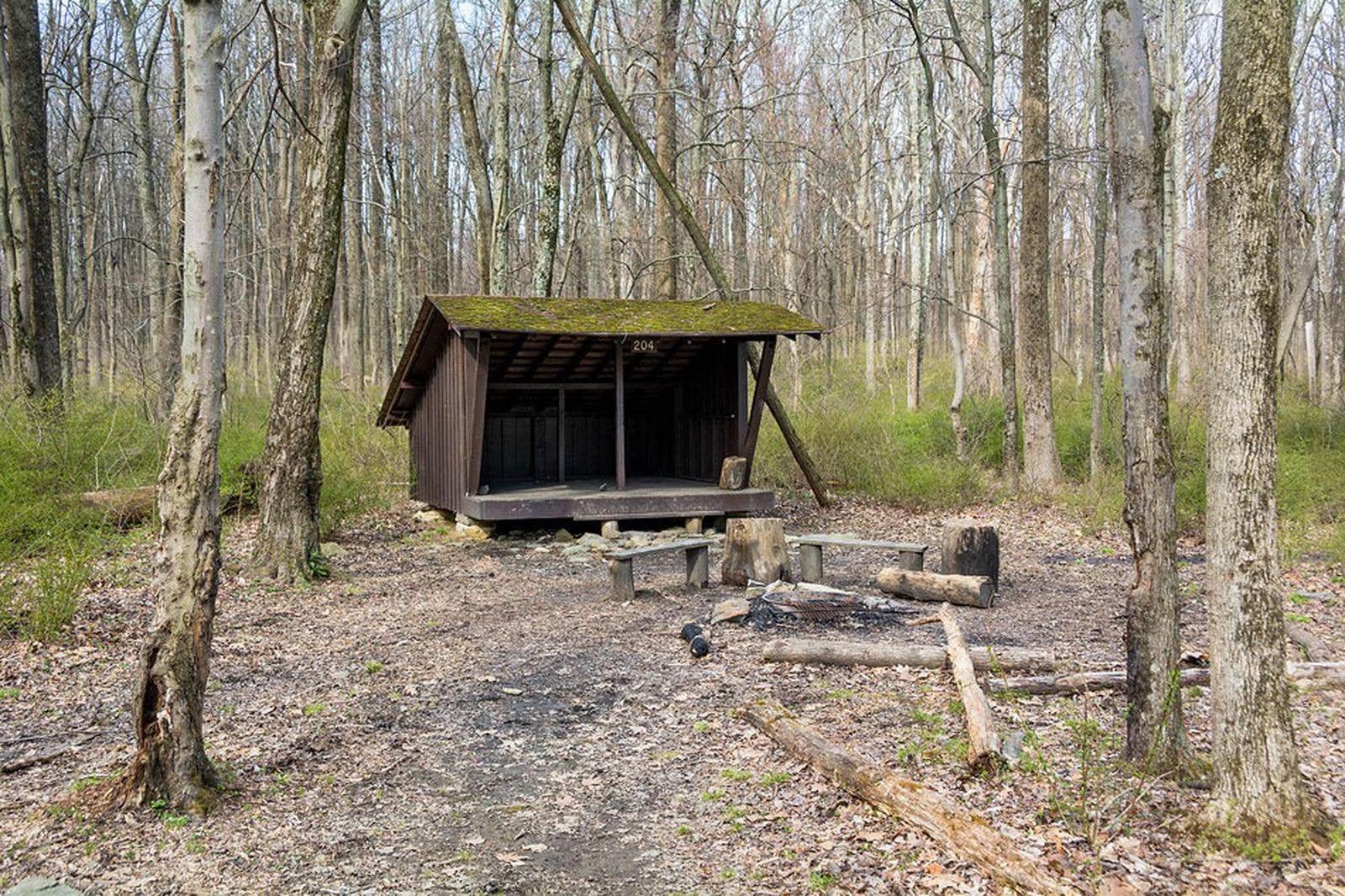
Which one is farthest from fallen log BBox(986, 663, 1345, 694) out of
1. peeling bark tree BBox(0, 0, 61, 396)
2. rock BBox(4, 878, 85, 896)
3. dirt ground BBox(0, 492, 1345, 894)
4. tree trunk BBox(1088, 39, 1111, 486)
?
peeling bark tree BBox(0, 0, 61, 396)

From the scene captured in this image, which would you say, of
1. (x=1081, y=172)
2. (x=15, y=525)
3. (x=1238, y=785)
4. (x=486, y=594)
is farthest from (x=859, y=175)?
(x=1238, y=785)

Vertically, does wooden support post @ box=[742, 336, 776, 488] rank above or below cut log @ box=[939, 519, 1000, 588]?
above

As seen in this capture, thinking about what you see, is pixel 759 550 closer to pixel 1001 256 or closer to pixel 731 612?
pixel 731 612

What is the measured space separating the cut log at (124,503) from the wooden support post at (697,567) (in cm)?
597

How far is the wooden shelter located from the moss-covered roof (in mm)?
25

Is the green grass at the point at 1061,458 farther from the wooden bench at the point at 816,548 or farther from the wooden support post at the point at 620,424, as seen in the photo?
the wooden support post at the point at 620,424

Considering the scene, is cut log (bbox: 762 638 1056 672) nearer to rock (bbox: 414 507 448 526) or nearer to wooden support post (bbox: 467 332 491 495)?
wooden support post (bbox: 467 332 491 495)

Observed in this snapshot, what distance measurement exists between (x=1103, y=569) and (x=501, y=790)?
768cm

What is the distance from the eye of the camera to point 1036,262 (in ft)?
47.9

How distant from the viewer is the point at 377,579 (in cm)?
1008

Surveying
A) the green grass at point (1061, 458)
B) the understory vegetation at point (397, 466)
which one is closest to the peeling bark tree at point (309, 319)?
the understory vegetation at point (397, 466)

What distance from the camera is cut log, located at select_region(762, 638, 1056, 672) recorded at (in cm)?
609

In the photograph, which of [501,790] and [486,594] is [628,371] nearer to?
[486,594]

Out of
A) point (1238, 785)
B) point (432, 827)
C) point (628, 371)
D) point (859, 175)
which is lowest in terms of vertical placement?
point (432, 827)
